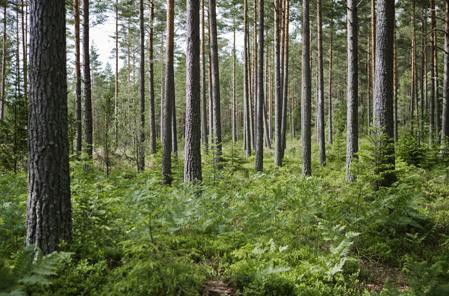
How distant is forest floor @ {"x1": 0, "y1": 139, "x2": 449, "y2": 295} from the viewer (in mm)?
4348

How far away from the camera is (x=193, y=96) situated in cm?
993

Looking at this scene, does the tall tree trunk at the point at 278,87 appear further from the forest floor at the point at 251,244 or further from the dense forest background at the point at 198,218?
the forest floor at the point at 251,244

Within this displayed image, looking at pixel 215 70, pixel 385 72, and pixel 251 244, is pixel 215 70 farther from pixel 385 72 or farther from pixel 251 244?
pixel 251 244

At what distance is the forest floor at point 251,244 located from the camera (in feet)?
14.3

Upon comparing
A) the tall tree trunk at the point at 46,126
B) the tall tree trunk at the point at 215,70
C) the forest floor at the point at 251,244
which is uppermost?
the tall tree trunk at the point at 215,70

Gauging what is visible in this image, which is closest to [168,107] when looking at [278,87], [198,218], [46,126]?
[278,87]

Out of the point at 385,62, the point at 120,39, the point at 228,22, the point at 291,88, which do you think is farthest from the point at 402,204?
the point at 291,88

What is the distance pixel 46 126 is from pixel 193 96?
562 centimetres

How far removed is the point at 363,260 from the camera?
6223 mm

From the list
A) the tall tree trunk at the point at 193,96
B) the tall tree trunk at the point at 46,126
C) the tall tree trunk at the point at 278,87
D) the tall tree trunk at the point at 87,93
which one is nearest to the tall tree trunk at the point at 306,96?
the tall tree trunk at the point at 278,87

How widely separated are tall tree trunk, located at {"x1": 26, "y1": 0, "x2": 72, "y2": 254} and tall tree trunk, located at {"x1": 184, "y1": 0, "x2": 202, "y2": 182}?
5.20m

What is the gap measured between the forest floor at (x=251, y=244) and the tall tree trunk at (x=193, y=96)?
2.42 feet

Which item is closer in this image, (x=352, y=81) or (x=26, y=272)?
(x=26, y=272)

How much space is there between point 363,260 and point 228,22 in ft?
79.3
